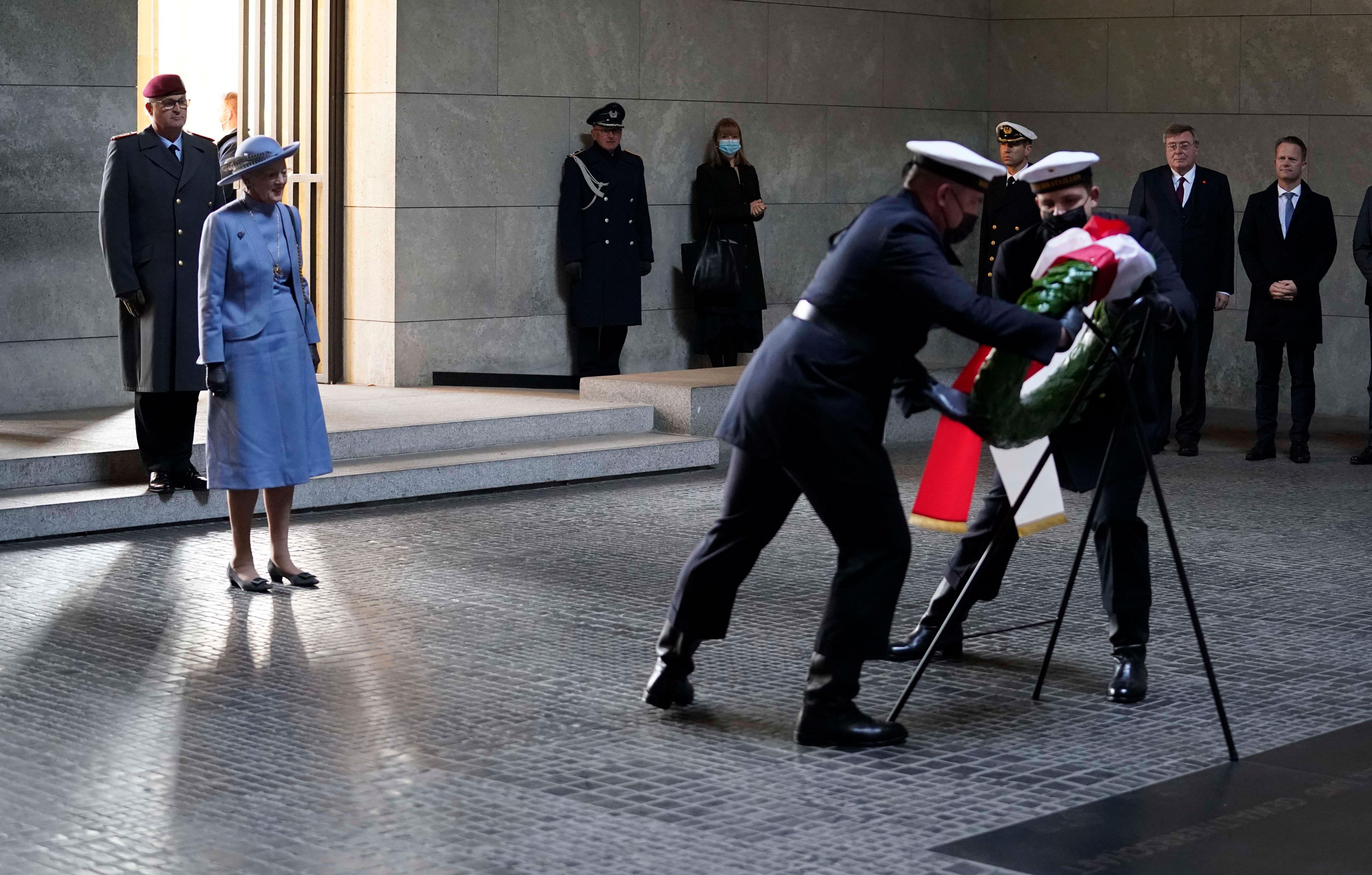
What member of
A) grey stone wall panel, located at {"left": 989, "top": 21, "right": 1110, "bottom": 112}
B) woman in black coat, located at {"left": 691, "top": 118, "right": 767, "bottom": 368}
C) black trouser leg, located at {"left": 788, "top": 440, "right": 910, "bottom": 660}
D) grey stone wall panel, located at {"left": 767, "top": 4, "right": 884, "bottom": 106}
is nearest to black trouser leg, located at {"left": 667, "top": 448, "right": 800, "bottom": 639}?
black trouser leg, located at {"left": 788, "top": 440, "right": 910, "bottom": 660}

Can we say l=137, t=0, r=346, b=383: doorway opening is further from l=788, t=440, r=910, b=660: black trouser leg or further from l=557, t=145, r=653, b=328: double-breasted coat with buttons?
l=788, t=440, r=910, b=660: black trouser leg

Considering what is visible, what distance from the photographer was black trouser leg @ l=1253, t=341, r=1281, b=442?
1132cm

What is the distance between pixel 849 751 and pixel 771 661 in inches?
42.3

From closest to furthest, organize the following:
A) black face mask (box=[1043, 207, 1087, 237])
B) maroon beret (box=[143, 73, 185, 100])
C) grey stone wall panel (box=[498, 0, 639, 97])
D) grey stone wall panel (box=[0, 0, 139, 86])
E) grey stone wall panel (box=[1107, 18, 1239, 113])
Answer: black face mask (box=[1043, 207, 1087, 237]) < maroon beret (box=[143, 73, 185, 100]) < grey stone wall panel (box=[0, 0, 139, 86]) < grey stone wall panel (box=[498, 0, 639, 97]) < grey stone wall panel (box=[1107, 18, 1239, 113])

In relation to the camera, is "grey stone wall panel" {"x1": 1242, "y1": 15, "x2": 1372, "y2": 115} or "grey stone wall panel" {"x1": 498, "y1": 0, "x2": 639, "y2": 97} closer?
"grey stone wall panel" {"x1": 498, "y1": 0, "x2": 639, "y2": 97}

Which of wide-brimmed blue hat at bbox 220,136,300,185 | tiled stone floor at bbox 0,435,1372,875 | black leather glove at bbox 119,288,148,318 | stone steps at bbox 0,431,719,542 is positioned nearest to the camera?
tiled stone floor at bbox 0,435,1372,875

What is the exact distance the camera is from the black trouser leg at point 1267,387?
37.1ft

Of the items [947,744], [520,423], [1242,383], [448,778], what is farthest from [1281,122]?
[448,778]

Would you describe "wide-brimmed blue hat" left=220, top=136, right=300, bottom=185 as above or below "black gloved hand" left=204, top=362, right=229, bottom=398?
above

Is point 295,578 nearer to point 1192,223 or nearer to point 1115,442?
point 1115,442

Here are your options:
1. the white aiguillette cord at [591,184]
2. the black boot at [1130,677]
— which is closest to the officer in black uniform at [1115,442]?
the black boot at [1130,677]

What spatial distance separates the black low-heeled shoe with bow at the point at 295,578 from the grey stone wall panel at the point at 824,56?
783cm

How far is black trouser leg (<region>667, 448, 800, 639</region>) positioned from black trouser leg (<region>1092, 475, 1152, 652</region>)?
994 millimetres

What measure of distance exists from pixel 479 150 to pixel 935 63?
15.1ft
